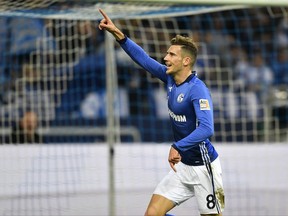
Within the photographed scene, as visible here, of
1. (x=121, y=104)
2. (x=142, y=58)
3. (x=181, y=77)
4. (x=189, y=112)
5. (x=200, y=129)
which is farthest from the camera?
(x=121, y=104)

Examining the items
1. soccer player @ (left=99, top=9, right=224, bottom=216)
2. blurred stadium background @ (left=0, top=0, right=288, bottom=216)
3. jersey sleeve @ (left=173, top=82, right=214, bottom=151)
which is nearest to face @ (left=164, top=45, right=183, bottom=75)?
soccer player @ (left=99, top=9, right=224, bottom=216)

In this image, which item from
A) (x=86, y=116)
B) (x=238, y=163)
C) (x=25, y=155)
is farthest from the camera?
(x=86, y=116)

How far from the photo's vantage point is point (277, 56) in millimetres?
13055

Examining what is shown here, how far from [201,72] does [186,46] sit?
198 inches

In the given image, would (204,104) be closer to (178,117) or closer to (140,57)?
(178,117)

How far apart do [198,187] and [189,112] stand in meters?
0.63

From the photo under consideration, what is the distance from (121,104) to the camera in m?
11.8

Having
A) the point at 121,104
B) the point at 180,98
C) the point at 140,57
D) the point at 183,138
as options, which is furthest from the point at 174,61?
the point at 121,104

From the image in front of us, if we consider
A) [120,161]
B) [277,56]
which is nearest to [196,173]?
[120,161]

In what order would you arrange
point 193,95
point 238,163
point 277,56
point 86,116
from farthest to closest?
point 277,56 < point 86,116 < point 238,163 < point 193,95

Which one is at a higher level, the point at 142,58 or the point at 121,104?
the point at 142,58

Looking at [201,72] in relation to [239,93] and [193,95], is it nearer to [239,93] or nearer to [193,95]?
[239,93]

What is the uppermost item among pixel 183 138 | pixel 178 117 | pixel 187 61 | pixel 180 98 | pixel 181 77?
pixel 187 61

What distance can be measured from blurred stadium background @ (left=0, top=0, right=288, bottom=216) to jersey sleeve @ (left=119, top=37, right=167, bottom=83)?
3.47ft
